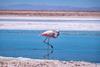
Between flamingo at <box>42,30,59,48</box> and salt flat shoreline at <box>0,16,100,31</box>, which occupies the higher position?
salt flat shoreline at <box>0,16,100,31</box>

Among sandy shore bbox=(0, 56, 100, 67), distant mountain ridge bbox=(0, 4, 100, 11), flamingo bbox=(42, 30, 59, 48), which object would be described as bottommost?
sandy shore bbox=(0, 56, 100, 67)

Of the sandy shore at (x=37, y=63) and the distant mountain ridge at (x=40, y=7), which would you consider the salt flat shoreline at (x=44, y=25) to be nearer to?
the distant mountain ridge at (x=40, y=7)

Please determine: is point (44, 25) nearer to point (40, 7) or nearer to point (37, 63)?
point (40, 7)

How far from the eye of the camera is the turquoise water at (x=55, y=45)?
3.25 metres

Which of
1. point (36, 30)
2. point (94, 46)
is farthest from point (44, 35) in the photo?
point (94, 46)

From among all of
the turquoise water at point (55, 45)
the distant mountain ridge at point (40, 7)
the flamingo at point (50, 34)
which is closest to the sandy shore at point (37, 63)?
the turquoise water at point (55, 45)

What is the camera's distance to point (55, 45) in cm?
328

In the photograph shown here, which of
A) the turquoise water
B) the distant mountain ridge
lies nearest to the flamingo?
the turquoise water

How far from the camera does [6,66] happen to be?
321 centimetres

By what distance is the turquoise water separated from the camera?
3.25 m

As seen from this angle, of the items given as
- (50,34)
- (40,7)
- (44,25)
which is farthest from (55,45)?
(40,7)

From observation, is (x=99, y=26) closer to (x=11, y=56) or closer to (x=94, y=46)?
(x=94, y=46)

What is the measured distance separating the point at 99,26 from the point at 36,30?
71cm

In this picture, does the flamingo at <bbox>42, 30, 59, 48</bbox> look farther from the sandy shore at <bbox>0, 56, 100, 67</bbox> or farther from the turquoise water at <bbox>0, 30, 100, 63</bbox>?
the sandy shore at <bbox>0, 56, 100, 67</bbox>
